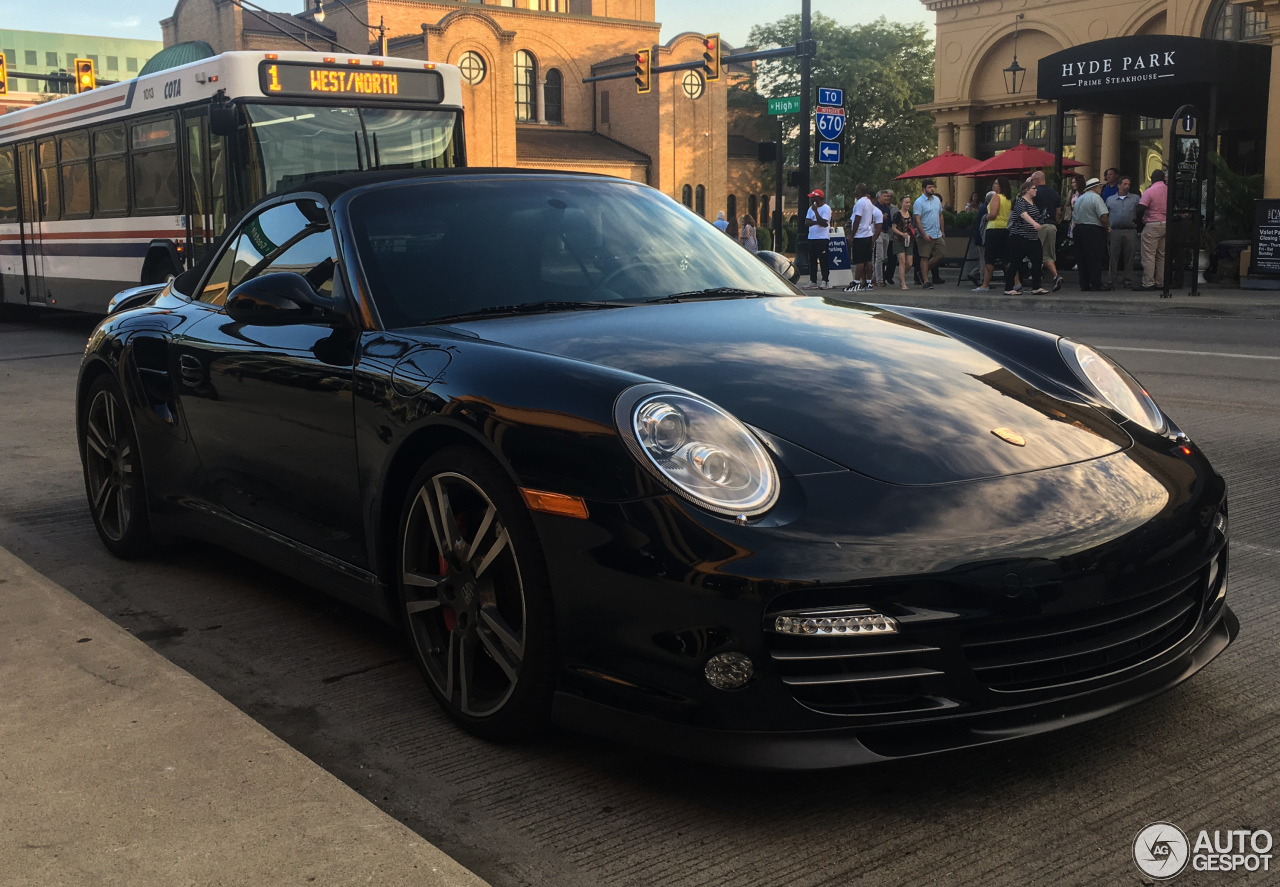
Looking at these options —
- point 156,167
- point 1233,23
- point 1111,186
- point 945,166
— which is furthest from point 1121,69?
point 156,167

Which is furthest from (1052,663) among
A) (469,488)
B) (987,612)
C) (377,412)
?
(377,412)

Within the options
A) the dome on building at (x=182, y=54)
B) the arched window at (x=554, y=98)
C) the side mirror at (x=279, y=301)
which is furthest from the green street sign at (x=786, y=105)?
the arched window at (x=554, y=98)

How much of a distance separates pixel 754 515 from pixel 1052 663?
0.69 m

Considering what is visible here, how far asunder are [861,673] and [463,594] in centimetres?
104

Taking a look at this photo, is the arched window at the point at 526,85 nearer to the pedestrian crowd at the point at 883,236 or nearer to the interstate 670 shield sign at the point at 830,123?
the interstate 670 shield sign at the point at 830,123

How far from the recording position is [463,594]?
3.21m

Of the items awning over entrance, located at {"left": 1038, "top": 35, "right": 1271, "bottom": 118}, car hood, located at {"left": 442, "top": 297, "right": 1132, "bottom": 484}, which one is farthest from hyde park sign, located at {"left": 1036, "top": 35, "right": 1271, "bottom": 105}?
car hood, located at {"left": 442, "top": 297, "right": 1132, "bottom": 484}

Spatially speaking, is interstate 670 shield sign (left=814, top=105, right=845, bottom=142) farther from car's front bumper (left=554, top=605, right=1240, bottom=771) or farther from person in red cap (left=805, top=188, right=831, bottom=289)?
car's front bumper (left=554, top=605, right=1240, bottom=771)

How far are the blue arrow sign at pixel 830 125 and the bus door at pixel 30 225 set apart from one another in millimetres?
13587

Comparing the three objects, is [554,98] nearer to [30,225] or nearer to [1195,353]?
[30,225]

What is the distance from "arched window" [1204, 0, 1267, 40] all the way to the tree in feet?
113

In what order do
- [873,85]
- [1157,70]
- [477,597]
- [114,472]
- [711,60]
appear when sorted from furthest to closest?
1. [873,85]
2. [711,60]
3. [1157,70]
4. [114,472]
5. [477,597]

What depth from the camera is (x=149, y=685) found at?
338 cm

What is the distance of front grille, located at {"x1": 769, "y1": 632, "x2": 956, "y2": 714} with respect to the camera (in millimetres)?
2609
